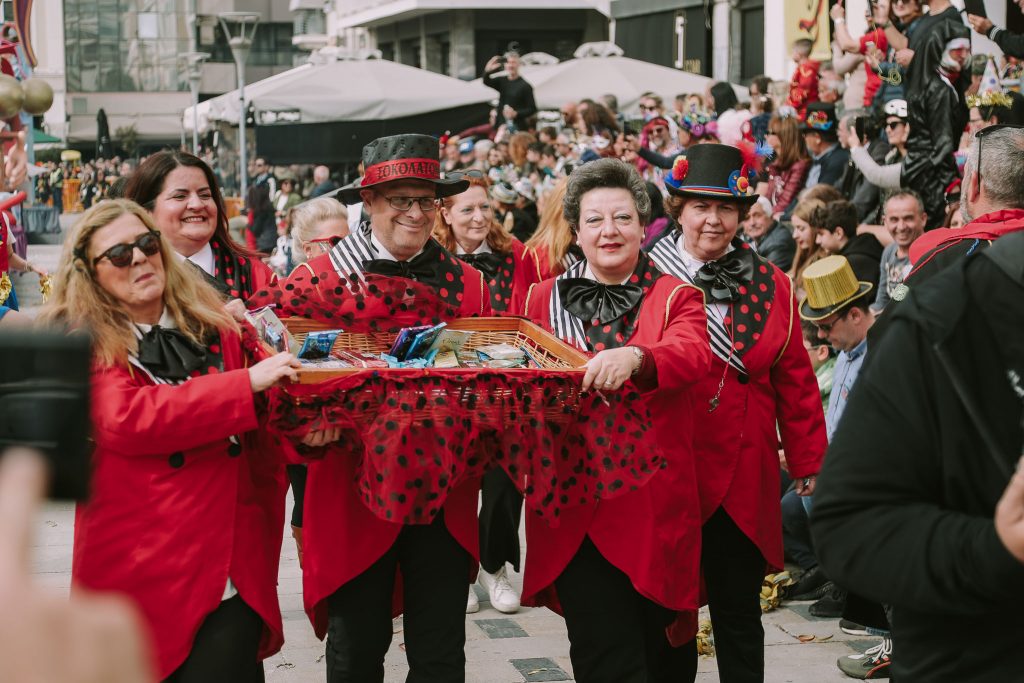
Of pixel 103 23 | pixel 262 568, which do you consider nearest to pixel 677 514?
pixel 262 568

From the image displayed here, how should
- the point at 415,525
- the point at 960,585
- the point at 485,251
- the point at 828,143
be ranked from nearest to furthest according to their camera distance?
the point at 960,585 < the point at 415,525 < the point at 485,251 < the point at 828,143

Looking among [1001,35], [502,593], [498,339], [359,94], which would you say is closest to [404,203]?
[498,339]

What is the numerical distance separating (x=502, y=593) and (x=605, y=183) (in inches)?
109

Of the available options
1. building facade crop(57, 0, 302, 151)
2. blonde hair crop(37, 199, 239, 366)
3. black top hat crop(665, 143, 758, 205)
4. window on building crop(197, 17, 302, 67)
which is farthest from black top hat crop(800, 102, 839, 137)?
window on building crop(197, 17, 302, 67)

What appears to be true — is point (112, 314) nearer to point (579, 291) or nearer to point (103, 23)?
point (579, 291)

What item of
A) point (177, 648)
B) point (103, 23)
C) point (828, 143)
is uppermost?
point (103, 23)

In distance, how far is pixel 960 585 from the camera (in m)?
2.16

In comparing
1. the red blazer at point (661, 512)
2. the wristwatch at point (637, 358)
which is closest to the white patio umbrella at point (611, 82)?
the red blazer at point (661, 512)

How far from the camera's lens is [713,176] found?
5.19 metres

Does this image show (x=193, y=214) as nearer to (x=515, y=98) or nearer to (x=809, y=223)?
(x=809, y=223)

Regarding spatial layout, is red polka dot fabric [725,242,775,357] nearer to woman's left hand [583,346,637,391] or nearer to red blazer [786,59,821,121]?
woman's left hand [583,346,637,391]

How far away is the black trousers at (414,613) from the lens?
440cm

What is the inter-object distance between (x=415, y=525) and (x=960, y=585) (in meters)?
2.49

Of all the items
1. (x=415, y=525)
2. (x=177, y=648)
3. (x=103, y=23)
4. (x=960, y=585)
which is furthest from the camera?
(x=103, y=23)
